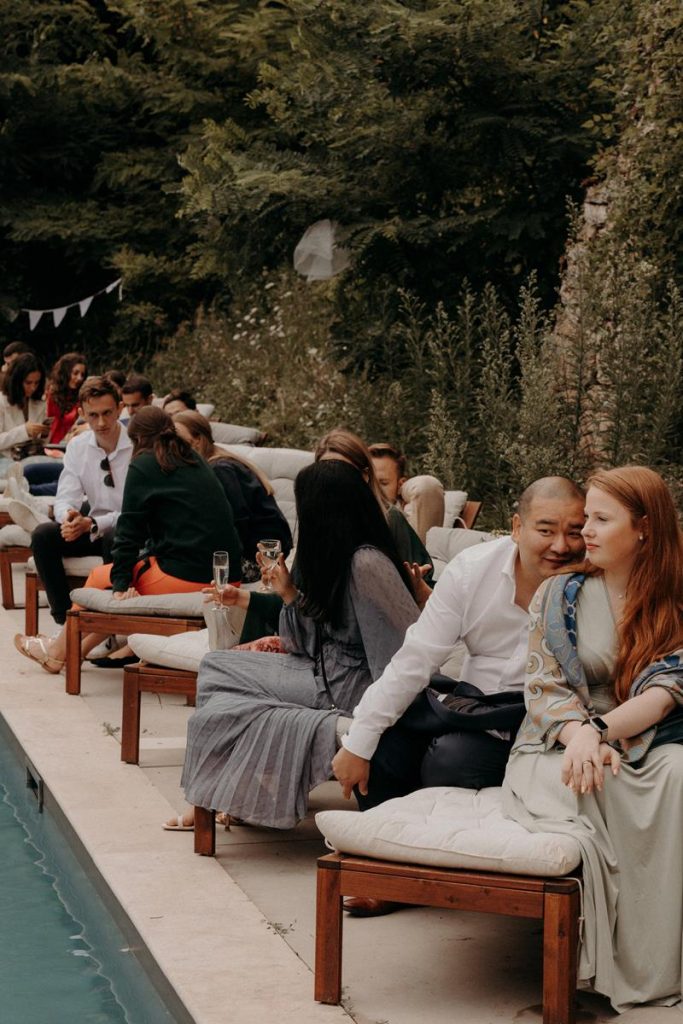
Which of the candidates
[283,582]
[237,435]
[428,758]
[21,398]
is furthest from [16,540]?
[428,758]

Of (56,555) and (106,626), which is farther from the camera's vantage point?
(56,555)

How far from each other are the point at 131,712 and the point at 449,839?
2.81 meters

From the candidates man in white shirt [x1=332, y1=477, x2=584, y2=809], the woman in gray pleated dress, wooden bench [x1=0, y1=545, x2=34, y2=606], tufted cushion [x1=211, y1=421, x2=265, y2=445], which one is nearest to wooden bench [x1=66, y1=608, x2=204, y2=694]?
the woman in gray pleated dress

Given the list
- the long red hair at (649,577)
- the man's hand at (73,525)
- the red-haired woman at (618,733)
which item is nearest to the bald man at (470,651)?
the red-haired woman at (618,733)

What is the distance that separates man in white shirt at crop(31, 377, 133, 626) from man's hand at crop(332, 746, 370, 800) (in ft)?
14.9

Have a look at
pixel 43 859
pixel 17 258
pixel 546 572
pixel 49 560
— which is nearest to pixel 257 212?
pixel 49 560

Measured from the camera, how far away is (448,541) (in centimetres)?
762

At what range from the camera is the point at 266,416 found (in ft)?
51.9

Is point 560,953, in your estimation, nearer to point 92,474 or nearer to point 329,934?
point 329,934

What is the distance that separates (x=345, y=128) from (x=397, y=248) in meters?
1.07

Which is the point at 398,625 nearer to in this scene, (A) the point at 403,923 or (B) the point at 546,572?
(B) the point at 546,572

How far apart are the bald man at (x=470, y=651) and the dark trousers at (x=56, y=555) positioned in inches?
179

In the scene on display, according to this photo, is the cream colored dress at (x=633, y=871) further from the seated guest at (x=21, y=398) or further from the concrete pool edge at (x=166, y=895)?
the seated guest at (x=21, y=398)

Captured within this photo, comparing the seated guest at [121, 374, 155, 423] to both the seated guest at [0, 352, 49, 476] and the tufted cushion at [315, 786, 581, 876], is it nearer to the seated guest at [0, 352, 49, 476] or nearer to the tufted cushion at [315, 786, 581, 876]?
the seated guest at [0, 352, 49, 476]
